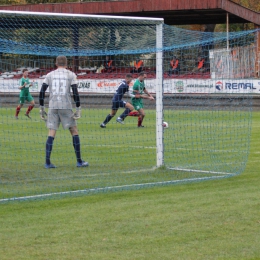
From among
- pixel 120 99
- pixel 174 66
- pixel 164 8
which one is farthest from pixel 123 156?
pixel 164 8

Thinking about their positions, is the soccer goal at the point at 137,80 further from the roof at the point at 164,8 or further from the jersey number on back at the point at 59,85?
the roof at the point at 164,8

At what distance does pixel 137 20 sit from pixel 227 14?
26.1 m

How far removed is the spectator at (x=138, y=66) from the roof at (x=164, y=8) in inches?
808

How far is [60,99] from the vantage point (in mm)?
12188

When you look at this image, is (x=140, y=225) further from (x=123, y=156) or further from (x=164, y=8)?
(x=164, y=8)

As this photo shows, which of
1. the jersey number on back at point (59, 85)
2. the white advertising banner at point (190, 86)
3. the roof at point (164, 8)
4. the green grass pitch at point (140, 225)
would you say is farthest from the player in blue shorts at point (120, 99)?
the roof at point (164, 8)

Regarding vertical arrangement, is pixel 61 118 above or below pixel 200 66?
below

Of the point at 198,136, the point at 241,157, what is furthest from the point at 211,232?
the point at 198,136

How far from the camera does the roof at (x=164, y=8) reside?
35.8 m

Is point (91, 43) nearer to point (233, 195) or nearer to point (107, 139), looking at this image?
point (233, 195)

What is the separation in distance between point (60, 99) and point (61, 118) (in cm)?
37

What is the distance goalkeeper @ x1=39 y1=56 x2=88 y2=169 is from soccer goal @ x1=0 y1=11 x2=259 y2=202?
21cm

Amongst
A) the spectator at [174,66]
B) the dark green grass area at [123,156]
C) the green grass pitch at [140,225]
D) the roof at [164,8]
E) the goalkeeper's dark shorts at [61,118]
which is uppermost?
the roof at [164,8]

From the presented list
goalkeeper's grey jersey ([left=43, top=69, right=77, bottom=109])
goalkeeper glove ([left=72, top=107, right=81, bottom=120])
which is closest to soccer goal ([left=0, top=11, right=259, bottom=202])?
goalkeeper's grey jersey ([left=43, top=69, right=77, bottom=109])
